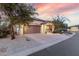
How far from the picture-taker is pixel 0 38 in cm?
360

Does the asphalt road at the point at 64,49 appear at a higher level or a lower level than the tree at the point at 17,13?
lower

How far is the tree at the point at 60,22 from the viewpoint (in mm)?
3621

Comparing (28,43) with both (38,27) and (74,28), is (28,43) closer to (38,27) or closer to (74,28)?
(38,27)

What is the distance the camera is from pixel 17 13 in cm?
365

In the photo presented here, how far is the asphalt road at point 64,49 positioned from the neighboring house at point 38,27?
1.20 feet

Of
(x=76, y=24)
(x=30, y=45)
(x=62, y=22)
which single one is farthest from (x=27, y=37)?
(x=76, y=24)

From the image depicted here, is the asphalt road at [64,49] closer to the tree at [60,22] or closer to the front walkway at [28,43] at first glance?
the front walkway at [28,43]

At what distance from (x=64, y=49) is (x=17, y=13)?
1.17m

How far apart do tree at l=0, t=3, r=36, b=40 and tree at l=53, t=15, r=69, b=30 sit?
1.56 feet

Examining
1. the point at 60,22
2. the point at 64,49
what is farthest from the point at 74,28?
the point at 64,49

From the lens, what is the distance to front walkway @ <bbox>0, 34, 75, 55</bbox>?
11.4 feet

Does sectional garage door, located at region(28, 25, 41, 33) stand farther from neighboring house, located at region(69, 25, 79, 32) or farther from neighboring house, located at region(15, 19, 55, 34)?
neighboring house, located at region(69, 25, 79, 32)

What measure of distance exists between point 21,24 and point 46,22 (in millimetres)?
517

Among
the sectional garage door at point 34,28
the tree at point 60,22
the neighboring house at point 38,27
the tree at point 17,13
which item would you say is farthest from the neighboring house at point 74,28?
the tree at point 17,13
